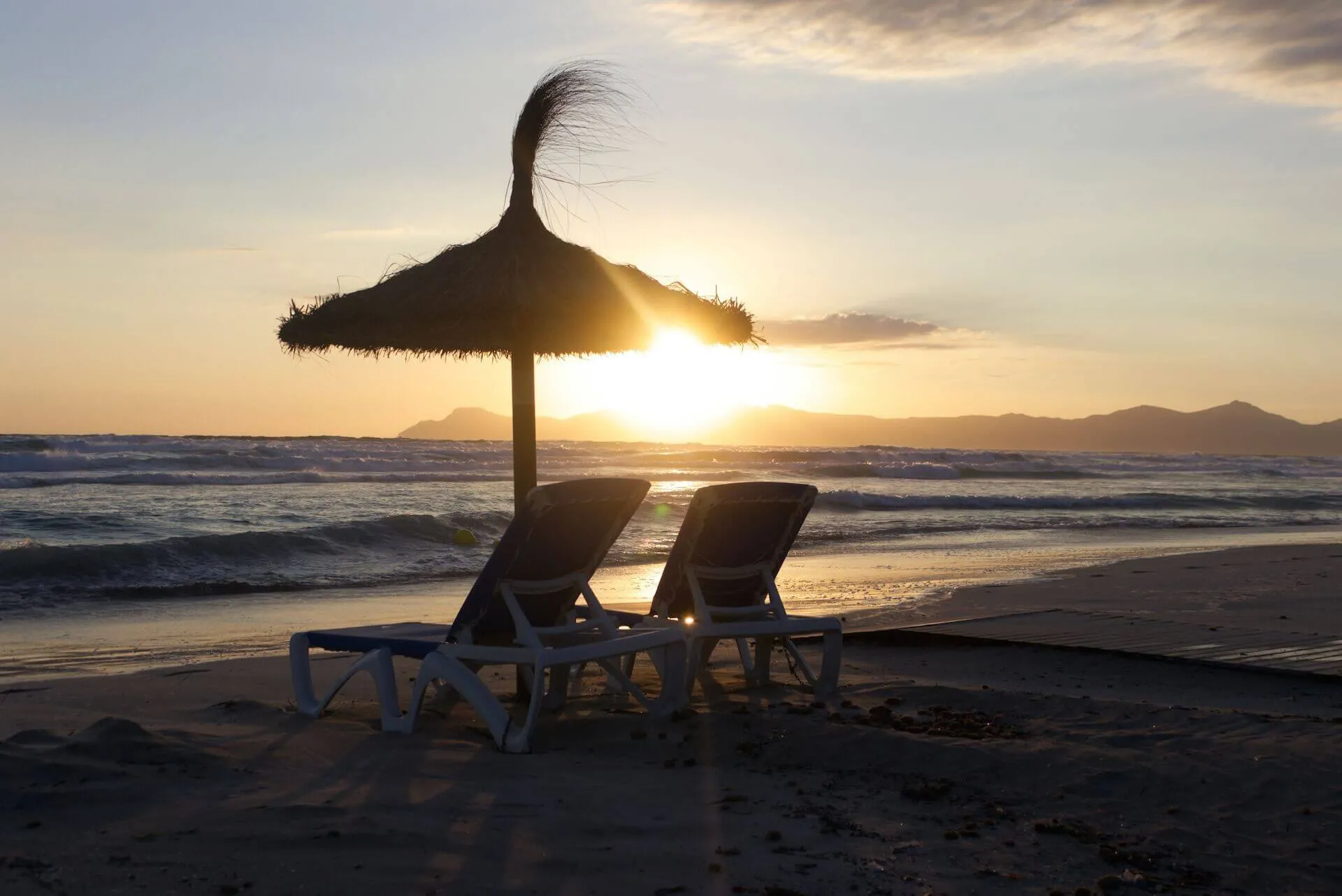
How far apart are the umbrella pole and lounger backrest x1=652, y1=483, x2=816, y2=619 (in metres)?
0.89

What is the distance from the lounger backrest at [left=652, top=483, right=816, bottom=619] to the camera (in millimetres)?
6336

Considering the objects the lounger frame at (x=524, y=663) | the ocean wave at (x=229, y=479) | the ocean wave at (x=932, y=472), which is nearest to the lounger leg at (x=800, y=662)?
the lounger frame at (x=524, y=663)

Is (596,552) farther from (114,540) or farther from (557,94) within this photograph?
(114,540)

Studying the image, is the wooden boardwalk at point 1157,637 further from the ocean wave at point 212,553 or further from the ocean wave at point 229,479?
the ocean wave at point 229,479

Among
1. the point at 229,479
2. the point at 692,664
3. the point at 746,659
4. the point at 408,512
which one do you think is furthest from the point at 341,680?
the point at 229,479

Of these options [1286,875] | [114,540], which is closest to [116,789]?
[1286,875]

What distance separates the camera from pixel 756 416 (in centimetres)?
10756

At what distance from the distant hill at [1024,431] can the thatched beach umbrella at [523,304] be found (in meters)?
89.4

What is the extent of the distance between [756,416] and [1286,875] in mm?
104264

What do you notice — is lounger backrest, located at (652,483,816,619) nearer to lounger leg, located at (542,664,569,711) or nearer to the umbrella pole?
lounger leg, located at (542,664,569,711)

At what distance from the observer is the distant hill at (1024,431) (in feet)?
344

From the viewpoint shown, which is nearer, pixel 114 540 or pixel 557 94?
pixel 557 94

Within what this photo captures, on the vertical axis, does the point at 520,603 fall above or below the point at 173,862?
above

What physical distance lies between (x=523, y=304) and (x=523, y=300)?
21mm
